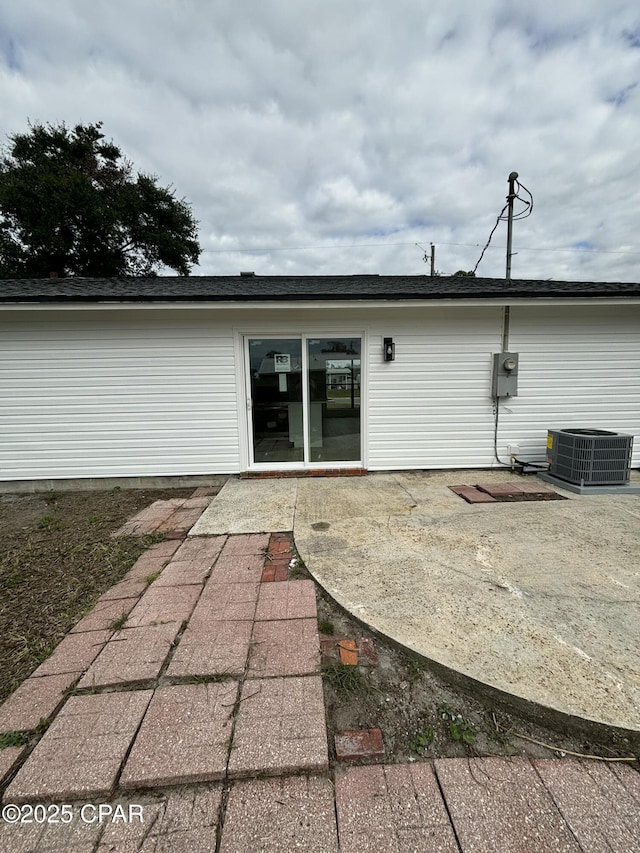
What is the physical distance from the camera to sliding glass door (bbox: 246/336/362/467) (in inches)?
195

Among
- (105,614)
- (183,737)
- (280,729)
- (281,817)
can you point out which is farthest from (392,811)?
(105,614)

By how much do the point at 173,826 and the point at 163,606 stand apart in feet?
4.10

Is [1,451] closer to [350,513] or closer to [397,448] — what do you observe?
[350,513]

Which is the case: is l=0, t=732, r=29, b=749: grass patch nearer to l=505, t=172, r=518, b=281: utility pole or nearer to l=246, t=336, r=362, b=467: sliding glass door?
l=246, t=336, r=362, b=467: sliding glass door

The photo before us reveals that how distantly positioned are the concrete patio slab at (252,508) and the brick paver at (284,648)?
1340 millimetres

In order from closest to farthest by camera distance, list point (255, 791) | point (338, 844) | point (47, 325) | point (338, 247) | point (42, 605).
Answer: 1. point (338, 844)
2. point (255, 791)
3. point (42, 605)
4. point (47, 325)
5. point (338, 247)

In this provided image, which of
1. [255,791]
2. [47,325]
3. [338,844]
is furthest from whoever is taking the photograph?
[47,325]

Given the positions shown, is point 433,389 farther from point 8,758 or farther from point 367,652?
point 8,758

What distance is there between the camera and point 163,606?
224 centimetres

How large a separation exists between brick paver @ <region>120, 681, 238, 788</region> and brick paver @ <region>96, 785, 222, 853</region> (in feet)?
0.15

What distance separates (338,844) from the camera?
3.51 ft

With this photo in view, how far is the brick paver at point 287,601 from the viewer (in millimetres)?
2125

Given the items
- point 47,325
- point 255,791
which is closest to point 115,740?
point 255,791

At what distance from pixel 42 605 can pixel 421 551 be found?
278 centimetres
